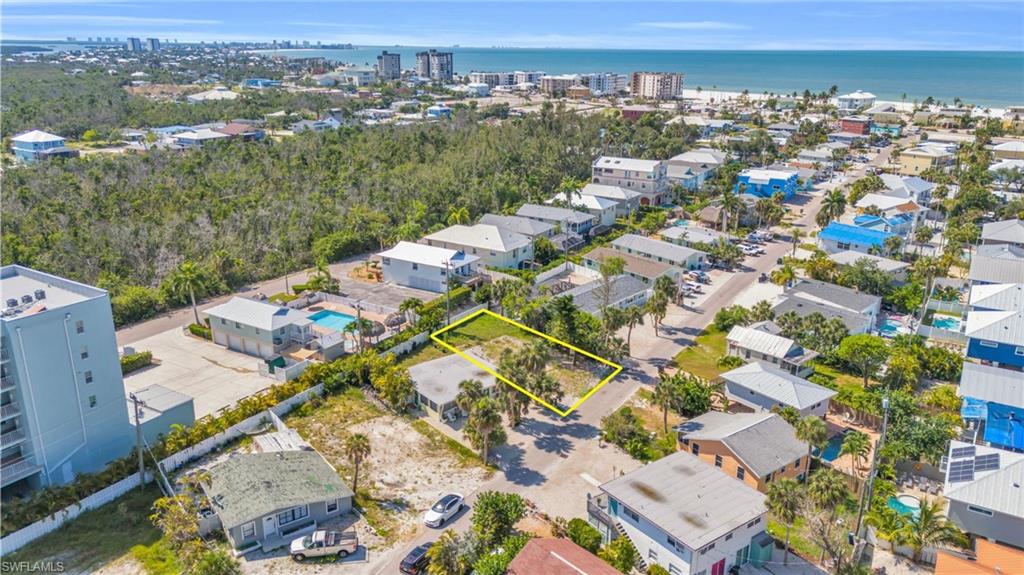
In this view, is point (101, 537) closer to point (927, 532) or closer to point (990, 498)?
point (927, 532)

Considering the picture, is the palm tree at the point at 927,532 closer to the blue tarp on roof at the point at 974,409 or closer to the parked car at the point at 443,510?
the blue tarp on roof at the point at 974,409

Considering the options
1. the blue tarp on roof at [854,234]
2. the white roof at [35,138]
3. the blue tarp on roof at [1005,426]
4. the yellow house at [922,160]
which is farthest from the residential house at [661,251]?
the white roof at [35,138]

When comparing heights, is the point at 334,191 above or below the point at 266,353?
above

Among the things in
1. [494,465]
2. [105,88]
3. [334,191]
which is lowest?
[494,465]

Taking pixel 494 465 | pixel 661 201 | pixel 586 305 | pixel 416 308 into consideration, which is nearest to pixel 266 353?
pixel 416 308

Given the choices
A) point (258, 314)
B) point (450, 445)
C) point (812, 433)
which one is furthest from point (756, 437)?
point (258, 314)

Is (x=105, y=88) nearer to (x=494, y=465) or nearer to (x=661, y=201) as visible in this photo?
(x=661, y=201)
